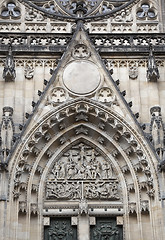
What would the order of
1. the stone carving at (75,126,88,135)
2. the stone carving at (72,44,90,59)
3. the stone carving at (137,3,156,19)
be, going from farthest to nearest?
the stone carving at (137,3,156,19) < the stone carving at (72,44,90,59) < the stone carving at (75,126,88,135)

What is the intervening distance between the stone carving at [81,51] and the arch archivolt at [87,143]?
154cm

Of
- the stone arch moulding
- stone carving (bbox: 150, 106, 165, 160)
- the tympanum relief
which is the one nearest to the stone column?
the tympanum relief

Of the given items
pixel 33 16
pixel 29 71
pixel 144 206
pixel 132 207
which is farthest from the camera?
pixel 33 16

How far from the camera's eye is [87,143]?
1527 cm

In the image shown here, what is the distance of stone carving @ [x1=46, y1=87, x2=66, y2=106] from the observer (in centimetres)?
1478

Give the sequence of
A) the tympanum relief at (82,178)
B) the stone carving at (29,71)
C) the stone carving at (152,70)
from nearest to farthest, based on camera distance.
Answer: the tympanum relief at (82,178) → the stone carving at (152,70) → the stone carving at (29,71)

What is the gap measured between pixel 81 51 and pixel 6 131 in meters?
3.51

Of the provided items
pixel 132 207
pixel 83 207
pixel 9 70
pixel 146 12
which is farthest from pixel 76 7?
pixel 132 207

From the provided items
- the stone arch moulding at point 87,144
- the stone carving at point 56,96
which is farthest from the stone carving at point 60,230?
the stone carving at point 56,96

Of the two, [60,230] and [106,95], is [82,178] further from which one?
[106,95]

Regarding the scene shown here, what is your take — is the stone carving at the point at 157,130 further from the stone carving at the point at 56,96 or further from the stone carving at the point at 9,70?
the stone carving at the point at 9,70

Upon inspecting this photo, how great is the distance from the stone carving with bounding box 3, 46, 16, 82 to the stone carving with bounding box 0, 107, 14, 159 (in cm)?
114

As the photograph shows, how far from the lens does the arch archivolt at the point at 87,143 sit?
13945mm

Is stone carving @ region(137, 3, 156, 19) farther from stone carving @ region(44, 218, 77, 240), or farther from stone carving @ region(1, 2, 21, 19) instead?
stone carving @ region(44, 218, 77, 240)
